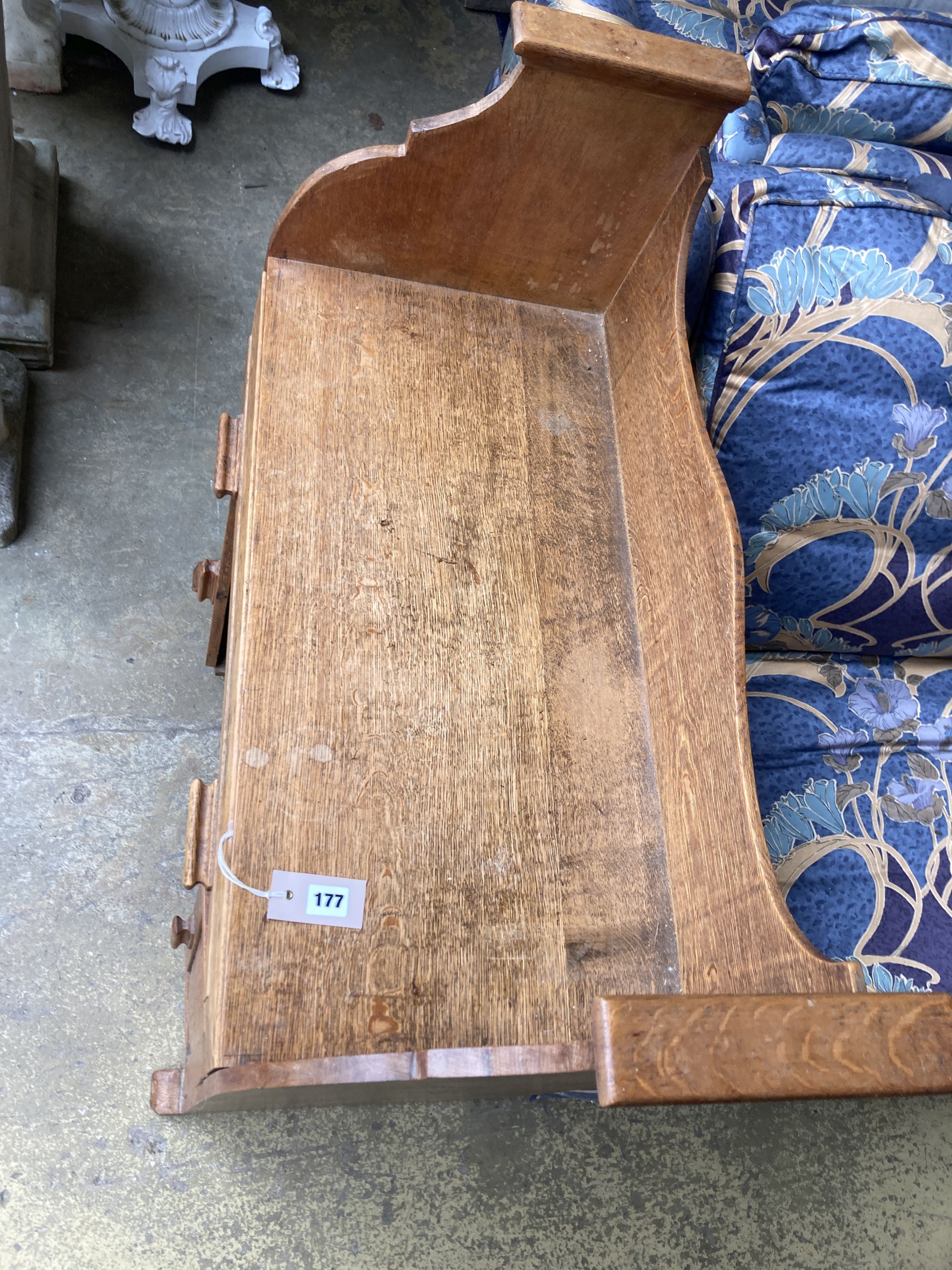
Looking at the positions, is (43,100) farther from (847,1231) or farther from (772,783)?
(847,1231)

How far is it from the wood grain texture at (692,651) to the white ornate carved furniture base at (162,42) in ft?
4.75

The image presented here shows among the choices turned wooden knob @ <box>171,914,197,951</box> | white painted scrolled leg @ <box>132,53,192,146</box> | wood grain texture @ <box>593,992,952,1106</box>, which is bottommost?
turned wooden knob @ <box>171,914,197,951</box>

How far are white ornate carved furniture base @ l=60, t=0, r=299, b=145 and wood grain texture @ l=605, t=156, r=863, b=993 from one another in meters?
1.45

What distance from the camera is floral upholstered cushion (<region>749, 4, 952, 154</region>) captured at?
1.50 m

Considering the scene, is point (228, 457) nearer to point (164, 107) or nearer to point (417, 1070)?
point (417, 1070)

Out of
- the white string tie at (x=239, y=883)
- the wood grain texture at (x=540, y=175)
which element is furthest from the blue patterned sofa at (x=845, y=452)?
the white string tie at (x=239, y=883)

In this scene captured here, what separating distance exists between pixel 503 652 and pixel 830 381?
56 centimetres

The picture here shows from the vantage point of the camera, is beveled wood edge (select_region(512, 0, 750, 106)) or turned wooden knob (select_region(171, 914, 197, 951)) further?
turned wooden knob (select_region(171, 914, 197, 951))

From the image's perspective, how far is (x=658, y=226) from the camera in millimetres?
1194

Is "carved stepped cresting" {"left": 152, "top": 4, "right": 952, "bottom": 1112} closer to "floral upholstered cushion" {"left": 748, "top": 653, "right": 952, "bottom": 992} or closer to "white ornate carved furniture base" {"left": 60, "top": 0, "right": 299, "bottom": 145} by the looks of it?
"floral upholstered cushion" {"left": 748, "top": 653, "right": 952, "bottom": 992}

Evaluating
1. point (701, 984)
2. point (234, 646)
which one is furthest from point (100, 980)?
point (701, 984)

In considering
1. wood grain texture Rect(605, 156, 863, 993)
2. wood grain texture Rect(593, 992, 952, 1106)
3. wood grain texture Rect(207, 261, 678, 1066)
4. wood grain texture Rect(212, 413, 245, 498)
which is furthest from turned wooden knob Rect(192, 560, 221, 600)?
wood grain texture Rect(593, 992, 952, 1106)

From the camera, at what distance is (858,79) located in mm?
1513

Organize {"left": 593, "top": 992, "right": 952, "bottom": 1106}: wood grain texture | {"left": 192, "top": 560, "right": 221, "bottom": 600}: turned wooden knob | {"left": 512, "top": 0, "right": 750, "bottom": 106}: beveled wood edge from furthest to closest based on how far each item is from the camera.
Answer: {"left": 192, "top": 560, "right": 221, "bottom": 600}: turned wooden knob
{"left": 512, "top": 0, "right": 750, "bottom": 106}: beveled wood edge
{"left": 593, "top": 992, "right": 952, "bottom": 1106}: wood grain texture
